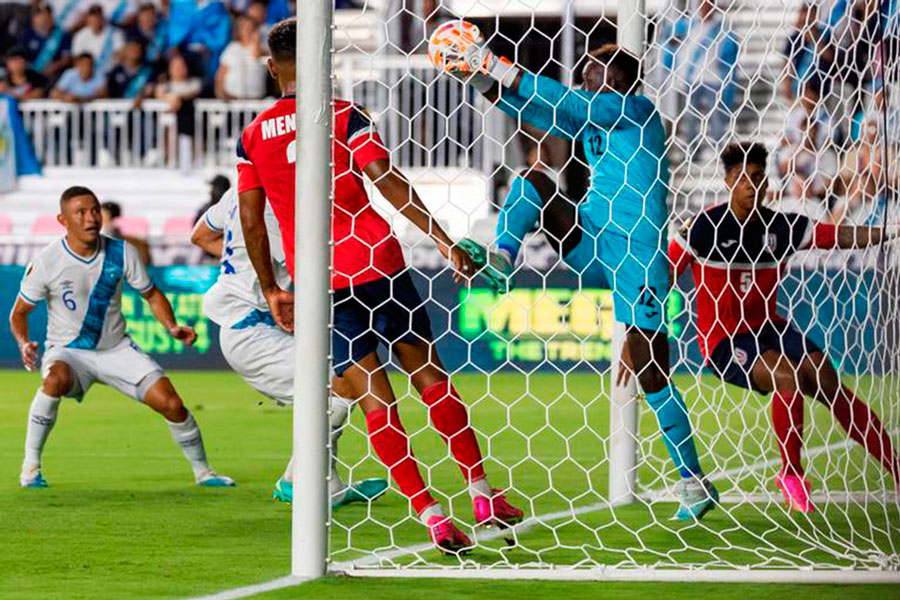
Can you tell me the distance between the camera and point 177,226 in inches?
674

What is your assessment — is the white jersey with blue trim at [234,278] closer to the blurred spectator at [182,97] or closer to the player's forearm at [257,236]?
the player's forearm at [257,236]

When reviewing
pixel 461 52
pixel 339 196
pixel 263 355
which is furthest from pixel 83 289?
pixel 461 52

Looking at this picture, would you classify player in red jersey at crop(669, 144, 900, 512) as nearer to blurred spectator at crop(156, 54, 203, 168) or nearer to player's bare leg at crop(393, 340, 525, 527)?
player's bare leg at crop(393, 340, 525, 527)

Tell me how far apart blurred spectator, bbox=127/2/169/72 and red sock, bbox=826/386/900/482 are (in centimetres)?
1379

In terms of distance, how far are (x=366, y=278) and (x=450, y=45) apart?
0.84 meters

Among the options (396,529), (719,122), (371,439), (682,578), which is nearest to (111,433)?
(396,529)

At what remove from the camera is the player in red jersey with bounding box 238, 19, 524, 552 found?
522 centimetres

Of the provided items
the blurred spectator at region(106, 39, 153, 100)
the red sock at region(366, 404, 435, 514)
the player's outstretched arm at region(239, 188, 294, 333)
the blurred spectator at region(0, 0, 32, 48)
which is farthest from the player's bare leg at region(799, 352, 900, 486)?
the blurred spectator at region(0, 0, 32, 48)

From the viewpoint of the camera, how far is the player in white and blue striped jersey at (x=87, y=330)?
7352 mm

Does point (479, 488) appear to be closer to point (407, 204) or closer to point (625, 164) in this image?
point (407, 204)

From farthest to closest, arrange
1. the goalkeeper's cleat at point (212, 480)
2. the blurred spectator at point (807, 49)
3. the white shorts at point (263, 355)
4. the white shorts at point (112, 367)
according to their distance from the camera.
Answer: the white shorts at point (112, 367), the goalkeeper's cleat at point (212, 480), the white shorts at point (263, 355), the blurred spectator at point (807, 49)

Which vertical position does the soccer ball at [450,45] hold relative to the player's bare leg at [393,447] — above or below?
above

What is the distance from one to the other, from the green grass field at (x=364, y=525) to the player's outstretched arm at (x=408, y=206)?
473mm

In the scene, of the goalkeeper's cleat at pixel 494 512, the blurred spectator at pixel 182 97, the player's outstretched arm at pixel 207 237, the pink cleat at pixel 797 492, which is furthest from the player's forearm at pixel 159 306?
the blurred spectator at pixel 182 97
